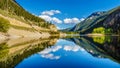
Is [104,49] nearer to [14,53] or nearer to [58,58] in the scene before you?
[58,58]

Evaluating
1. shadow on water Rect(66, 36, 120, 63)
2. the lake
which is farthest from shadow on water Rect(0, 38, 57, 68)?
shadow on water Rect(66, 36, 120, 63)

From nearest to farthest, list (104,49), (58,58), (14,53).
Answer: (58,58) → (14,53) → (104,49)

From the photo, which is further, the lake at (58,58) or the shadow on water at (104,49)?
the shadow on water at (104,49)

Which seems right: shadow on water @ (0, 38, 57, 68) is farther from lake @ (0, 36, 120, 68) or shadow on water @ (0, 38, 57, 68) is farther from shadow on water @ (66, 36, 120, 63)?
shadow on water @ (66, 36, 120, 63)

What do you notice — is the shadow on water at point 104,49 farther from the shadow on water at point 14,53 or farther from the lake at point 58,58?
the shadow on water at point 14,53

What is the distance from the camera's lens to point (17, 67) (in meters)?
26.5

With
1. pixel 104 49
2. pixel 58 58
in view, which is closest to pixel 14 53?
pixel 58 58

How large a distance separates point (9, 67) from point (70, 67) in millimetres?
7043

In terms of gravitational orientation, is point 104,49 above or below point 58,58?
below

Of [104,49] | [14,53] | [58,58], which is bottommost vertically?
[104,49]

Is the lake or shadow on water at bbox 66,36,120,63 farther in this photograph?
shadow on water at bbox 66,36,120,63

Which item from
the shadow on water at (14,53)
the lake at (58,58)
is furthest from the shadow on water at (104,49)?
the shadow on water at (14,53)

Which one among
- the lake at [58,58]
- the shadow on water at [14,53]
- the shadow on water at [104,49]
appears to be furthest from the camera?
the shadow on water at [104,49]

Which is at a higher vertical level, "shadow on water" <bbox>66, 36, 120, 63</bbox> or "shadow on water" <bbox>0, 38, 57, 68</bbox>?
"shadow on water" <bbox>0, 38, 57, 68</bbox>
